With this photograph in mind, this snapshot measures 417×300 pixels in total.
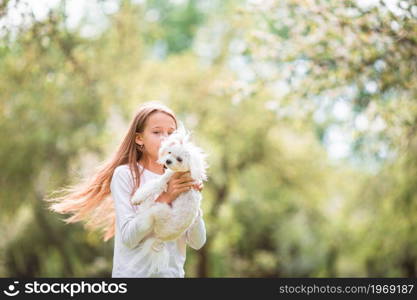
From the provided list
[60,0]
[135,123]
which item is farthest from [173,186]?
[60,0]

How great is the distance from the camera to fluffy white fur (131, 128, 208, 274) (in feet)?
12.7

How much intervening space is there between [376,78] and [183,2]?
2929cm

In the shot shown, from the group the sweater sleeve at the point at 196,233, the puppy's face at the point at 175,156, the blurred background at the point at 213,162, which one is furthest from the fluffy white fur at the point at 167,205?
the blurred background at the point at 213,162

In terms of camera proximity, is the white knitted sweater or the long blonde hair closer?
the white knitted sweater

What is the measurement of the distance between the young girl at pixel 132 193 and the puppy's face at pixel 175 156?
0.28 ft

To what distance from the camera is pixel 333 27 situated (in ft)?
26.8

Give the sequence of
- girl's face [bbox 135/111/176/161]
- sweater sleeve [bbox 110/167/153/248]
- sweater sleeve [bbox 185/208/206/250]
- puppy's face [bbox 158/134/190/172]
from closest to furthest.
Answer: sweater sleeve [bbox 110/167/153/248], puppy's face [bbox 158/134/190/172], sweater sleeve [bbox 185/208/206/250], girl's face [bbox 135/111/176/161]

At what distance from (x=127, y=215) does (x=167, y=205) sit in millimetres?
249

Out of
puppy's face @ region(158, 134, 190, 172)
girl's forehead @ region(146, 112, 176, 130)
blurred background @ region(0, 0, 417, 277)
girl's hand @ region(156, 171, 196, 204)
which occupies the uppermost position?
blurred background @ region(0, 0, 417, 277)

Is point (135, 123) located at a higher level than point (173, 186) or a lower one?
higher

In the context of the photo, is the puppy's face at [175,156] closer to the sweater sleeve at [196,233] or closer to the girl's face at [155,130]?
the girl's face at [155,130]

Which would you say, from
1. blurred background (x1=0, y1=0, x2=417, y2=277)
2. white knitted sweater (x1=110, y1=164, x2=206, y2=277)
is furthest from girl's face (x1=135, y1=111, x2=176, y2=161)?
blurred background (x1=0, y1=0, x2=417, y2=277)

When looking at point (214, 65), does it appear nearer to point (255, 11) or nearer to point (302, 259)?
point (302, 259)

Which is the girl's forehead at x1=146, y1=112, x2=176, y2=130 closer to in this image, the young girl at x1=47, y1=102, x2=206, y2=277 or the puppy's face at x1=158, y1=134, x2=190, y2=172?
the young girl at x1=47, y1=102, x2=206, y2=277
